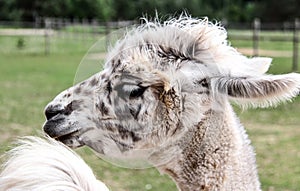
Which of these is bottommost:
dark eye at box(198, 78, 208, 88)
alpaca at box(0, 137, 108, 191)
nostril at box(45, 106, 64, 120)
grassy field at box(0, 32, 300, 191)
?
grassy field at box(0, 32, 300, 191)

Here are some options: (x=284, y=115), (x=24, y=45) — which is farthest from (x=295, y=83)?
(x=24, y=45)

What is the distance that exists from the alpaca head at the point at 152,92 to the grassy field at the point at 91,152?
0.40 metres

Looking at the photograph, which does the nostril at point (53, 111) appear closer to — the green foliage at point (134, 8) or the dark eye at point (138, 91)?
the dark eye at point (138, 91)

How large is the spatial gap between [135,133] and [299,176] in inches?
171

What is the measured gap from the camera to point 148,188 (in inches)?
228

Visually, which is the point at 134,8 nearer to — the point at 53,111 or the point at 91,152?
the point at 91,152

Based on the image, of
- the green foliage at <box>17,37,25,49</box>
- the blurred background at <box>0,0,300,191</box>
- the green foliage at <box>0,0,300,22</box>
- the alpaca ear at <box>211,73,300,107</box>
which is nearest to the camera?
the alpaca ear at <box>211,73,300,107</box>

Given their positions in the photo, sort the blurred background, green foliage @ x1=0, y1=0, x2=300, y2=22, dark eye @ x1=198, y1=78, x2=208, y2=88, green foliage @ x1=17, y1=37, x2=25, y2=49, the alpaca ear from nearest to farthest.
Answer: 1. the alpaca ear
2. dark eye @ x1=198, y1=78, x2=208, y2=88
3. the blurred background
4. green foliage @ x1=17, y1=37, x2=25, y2=49
5. green foliage @ x1=0, y1=0, x2=300, y2=22

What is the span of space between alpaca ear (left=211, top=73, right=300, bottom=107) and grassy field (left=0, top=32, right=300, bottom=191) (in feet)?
1.53

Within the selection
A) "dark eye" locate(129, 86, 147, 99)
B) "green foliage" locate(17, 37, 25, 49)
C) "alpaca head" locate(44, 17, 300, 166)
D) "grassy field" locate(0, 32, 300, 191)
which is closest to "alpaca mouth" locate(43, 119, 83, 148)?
"alpaca head" locate(44, 17, 300, 166)

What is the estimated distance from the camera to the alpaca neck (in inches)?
87.2

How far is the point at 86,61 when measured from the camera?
8.23 feet

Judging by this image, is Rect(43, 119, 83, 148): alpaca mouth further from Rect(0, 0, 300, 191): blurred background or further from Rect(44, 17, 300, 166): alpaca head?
Rect(0, 0, 300, 191): blurred background

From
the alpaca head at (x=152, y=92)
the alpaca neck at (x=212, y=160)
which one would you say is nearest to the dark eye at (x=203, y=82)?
the alpaca head at (x=152, y=92)
